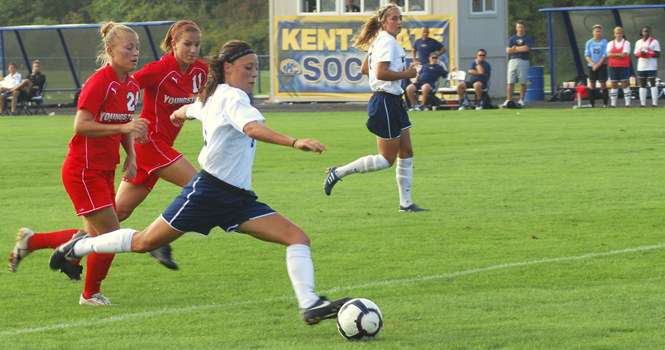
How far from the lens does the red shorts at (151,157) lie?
6520mm

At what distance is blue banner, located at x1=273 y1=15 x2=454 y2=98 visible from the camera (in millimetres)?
27438

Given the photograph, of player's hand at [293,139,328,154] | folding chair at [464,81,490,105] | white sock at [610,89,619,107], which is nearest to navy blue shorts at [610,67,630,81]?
white sock at [610,89,619,107]

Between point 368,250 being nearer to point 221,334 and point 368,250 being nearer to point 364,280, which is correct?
point 364,280

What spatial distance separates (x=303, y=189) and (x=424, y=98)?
12549 mm

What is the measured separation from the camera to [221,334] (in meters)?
4.81

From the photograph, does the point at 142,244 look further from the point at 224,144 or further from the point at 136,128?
the point at 224,144

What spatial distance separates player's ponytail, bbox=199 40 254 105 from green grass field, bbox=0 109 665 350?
141 centimetres

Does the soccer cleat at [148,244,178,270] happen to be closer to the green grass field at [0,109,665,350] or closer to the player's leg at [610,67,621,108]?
the green grass field at [0,109,665,350]

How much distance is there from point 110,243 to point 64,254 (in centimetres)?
44

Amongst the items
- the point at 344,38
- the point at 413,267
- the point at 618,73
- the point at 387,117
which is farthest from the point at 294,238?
the point at 344,38

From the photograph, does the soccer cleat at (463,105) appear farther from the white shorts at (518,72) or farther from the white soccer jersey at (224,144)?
the white soccer jersey at (224,144)

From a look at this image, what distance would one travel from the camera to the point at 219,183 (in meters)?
4.70

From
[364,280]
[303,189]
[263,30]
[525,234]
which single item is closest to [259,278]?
[364,280]

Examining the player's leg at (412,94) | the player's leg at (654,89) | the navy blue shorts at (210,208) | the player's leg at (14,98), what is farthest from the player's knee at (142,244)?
the player's leg at (14,98)
